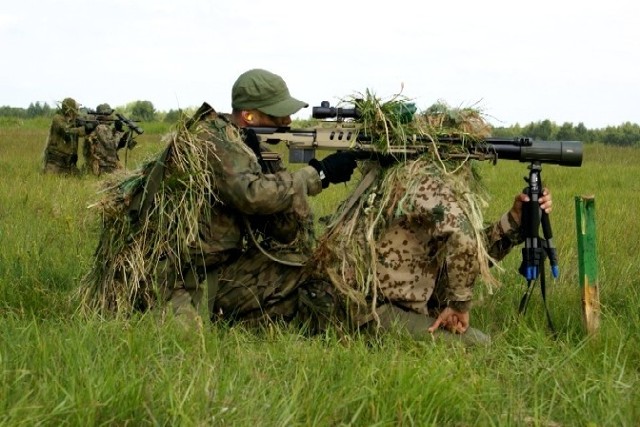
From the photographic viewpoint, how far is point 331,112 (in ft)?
14.1

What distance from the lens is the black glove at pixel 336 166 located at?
4.26 meters

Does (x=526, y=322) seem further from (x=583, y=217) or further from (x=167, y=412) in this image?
(x=167, y=412)

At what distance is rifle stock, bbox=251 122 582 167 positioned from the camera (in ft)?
13.5

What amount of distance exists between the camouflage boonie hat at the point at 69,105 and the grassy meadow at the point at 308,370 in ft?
28.0

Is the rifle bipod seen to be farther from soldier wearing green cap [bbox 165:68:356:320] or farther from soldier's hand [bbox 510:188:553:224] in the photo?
soldier wearing green cap [bbox 165:68:356:320]

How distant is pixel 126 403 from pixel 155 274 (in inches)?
61.6

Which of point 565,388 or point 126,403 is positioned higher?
point 126,403

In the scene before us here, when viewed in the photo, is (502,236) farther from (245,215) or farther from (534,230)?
(245,215)

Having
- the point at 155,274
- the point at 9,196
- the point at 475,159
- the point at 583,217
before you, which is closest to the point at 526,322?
the point at 583,217

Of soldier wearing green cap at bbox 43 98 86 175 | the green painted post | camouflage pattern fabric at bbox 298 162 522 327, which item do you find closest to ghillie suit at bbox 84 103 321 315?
camouflage pattern fabric at bbox 298 162 522 327

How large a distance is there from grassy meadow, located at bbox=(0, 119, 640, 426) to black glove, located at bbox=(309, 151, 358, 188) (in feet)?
2.61

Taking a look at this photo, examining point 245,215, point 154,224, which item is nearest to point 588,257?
point 245,215

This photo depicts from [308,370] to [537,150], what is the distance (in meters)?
1.64

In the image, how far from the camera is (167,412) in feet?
8.66
